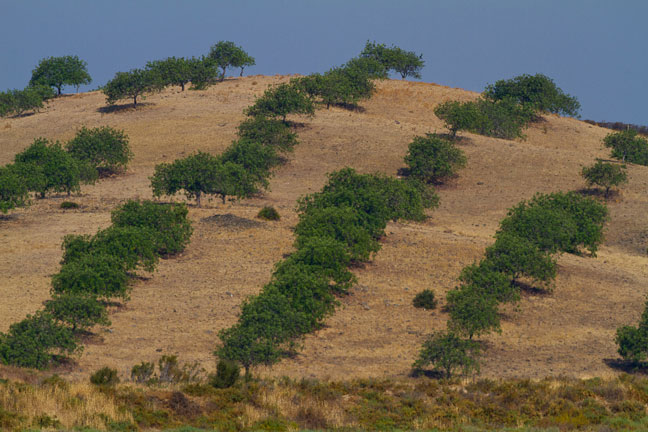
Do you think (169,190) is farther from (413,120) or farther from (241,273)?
(413,120)

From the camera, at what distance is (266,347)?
107 ft

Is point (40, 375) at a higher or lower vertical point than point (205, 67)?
lower

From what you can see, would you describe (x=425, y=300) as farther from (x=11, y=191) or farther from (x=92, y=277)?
(x=11, y=191)

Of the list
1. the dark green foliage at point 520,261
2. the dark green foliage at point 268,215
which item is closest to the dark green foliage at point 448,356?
the dark green foliage at point 520,261

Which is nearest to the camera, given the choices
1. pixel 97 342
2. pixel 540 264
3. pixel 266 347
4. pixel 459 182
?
pixel 266 347

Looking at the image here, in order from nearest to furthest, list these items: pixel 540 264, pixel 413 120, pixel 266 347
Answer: pixel 266 347, pixel 540 264, pixel 413 120

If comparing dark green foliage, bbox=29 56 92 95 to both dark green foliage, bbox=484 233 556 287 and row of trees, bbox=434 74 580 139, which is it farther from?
dark green foliage, bbox=484 233 556 287

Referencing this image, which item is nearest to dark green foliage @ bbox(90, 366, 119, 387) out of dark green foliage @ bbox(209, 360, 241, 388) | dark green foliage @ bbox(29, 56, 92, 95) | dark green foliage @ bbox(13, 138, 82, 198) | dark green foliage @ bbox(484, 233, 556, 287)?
dark green foliage @ bbox(209, 360, 241, 388)

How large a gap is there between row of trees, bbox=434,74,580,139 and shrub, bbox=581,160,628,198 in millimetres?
16152

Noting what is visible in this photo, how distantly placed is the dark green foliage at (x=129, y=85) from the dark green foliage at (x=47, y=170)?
28602mm

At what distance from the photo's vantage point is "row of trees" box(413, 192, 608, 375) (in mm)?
33844

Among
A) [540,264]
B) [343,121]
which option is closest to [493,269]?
[540,264]

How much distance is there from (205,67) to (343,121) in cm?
3046

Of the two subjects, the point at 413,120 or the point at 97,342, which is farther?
the point at 413,120
